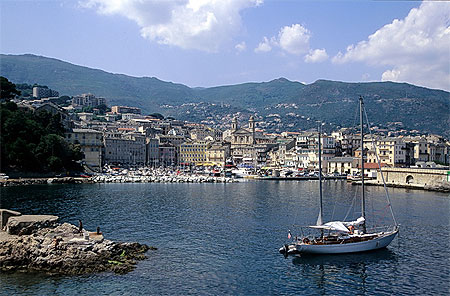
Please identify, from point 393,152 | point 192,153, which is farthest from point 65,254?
point 192,153

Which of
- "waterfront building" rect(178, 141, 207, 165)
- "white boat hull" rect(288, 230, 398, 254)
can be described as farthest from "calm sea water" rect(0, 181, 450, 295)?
"waterfront building" rect(178, 141, 207, 165)

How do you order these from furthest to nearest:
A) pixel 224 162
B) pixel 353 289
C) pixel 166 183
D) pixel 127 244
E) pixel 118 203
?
pixel 224 162 < pixel 166 183 < pixel 118 203 < pixel 127 244 < pixel 353 289

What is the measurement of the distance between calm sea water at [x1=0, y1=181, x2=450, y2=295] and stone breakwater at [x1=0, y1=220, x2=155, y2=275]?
27.7 inches

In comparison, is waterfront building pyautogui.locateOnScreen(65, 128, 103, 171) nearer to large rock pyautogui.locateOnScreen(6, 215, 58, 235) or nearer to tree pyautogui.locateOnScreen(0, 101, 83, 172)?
tree pyautogui.locateOnScreen(0, 101, 83, 172)

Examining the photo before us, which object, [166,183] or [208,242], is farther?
[166,183]

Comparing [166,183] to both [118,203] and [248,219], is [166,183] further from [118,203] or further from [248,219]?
[248,219]

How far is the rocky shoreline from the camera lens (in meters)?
20.7

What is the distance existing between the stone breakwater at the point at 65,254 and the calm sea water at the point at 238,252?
704 mm

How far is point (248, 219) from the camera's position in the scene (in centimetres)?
3544

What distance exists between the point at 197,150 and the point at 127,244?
91697 mm

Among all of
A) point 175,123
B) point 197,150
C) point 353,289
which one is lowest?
point 353,289

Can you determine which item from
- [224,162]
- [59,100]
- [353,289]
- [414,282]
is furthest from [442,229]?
[59,100]

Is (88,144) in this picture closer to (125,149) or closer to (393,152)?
(125,149)

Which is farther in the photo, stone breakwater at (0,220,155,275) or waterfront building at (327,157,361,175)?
waterfront building at (327,157,361,175)
